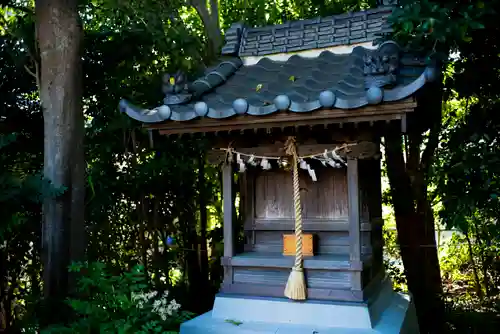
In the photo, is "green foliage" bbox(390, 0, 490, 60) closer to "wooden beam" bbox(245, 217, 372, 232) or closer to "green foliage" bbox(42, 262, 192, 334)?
"wooden beam" bbox(245, 217, 372, 232)

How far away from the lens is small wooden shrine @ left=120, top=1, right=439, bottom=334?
384cm

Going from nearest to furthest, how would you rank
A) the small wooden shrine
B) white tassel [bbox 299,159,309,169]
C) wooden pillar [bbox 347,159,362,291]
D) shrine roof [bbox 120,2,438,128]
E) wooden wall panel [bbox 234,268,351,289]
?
shrine roof [bbox 120,2,438,128]
the small wooden shrine
wooden pillar [bbox 347,159,362,291]
wooden wall panel [bbox 234,268,351,289]
white tassel [bbox 299,159,309,169]

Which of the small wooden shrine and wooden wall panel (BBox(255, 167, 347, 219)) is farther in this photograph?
wooden wall panel (BBox(255, 167, 347, 219))

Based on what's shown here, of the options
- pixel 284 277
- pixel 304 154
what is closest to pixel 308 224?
pixel 284 277

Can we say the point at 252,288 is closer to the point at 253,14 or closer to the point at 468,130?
the point at 468,130

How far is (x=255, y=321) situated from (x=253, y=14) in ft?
18.3

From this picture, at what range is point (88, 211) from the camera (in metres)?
6.59

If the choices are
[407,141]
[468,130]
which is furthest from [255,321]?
[407,141]

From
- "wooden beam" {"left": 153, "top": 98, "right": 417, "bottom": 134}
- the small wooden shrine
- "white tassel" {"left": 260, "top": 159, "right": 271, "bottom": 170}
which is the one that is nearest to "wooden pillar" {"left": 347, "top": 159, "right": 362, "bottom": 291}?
the small wooden shrine

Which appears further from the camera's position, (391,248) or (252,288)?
(391,248)

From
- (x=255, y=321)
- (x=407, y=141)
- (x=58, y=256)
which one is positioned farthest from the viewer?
(x=407, y=141)

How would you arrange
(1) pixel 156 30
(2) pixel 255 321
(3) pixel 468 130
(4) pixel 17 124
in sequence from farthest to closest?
(1) pixel 156 30
(4) pixel 17 124
(3) pixel 468 130
(2) pixel 255 321

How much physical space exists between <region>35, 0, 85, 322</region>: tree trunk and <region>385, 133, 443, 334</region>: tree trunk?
15.8 ft

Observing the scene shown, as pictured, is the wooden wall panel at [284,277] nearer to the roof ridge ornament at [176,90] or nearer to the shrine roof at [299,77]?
the shrine roof at [299,77]
